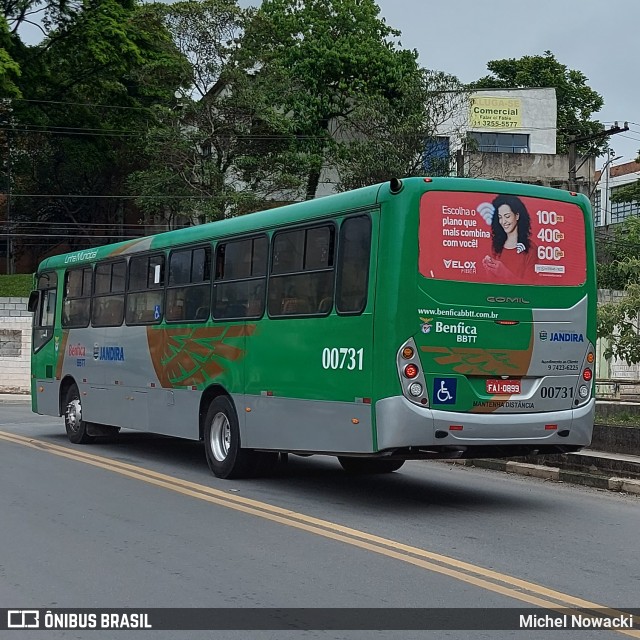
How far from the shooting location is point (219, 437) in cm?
1296

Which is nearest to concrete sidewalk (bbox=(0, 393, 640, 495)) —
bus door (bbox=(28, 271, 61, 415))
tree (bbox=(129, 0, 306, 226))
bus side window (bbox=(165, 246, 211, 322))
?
bus side window (bbox=(165, 246, 211, 322))

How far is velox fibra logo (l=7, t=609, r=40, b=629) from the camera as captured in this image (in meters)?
6.22

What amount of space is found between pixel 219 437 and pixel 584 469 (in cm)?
464

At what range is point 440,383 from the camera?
10.1m

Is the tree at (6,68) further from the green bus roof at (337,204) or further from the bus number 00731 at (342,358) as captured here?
the bus number 00731 at (342,358)

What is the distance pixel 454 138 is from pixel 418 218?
135 feet

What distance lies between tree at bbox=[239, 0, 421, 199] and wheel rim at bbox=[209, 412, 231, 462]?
33.1m

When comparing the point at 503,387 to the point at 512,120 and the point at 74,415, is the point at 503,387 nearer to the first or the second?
the point at 74,415

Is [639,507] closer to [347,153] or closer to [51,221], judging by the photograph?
[347,153]

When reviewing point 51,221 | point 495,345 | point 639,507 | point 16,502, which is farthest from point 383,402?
point 51,221

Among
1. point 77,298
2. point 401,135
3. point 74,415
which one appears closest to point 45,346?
point 77,298

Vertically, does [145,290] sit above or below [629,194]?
below

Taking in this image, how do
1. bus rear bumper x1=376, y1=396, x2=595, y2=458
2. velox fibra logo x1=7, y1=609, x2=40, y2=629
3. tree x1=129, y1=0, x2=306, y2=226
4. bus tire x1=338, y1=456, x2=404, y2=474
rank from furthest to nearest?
tree x1=129, y1=0, x2=306, y2=226 < bus tire x1=338, y1=456, x2=404, y2=474 < bus rear bumper x1=376, y1=396, x2=595, y2=458 < velox fibra logo x1=7, y1=609, x2=40, y2=629

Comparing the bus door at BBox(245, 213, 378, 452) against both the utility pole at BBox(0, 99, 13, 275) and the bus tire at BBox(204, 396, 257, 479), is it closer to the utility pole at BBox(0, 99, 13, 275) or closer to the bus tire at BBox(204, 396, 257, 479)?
the bus tire at BBox(204, 396, 257, 479)
